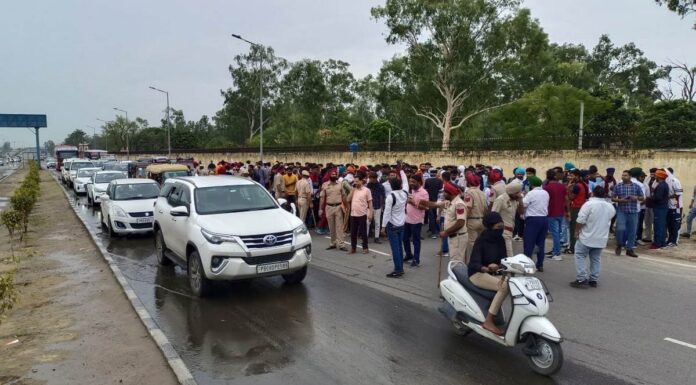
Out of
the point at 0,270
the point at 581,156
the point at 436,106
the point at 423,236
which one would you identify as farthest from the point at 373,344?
the point at 436,106

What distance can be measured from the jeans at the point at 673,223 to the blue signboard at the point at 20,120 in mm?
82025

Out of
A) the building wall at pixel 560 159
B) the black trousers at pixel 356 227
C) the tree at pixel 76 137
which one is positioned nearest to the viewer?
the black trousers at pixel 356 227

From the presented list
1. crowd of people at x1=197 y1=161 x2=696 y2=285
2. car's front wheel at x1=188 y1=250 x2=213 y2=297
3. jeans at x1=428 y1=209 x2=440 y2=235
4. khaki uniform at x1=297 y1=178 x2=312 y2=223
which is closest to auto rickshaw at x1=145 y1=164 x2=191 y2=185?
crowd of people at x1=197 y1=161 x2=696 y2=285

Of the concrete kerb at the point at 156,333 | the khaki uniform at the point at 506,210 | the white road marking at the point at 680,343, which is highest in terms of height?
the khaki uniform at the point at 506,210

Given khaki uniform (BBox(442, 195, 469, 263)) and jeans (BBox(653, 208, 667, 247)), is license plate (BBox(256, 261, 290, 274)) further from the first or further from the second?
jeans (BBox(653, 208, 667, 247))

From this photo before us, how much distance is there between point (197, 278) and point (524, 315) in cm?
495

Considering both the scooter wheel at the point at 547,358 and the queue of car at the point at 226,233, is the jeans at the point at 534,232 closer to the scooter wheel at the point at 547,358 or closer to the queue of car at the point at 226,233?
the queue of car at the point at 226,233

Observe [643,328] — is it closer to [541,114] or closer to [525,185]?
[525,185]

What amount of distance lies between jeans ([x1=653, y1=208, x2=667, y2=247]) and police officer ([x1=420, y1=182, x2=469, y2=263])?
6222mm

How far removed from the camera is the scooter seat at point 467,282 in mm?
5391

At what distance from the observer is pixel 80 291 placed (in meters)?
8.22

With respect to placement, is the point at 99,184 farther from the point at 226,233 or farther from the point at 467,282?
the point at 467,282

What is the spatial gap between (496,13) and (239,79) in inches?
1609

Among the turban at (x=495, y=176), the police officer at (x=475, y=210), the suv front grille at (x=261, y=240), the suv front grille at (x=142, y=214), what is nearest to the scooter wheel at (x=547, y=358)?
the police officer at (x=475, y=210)
